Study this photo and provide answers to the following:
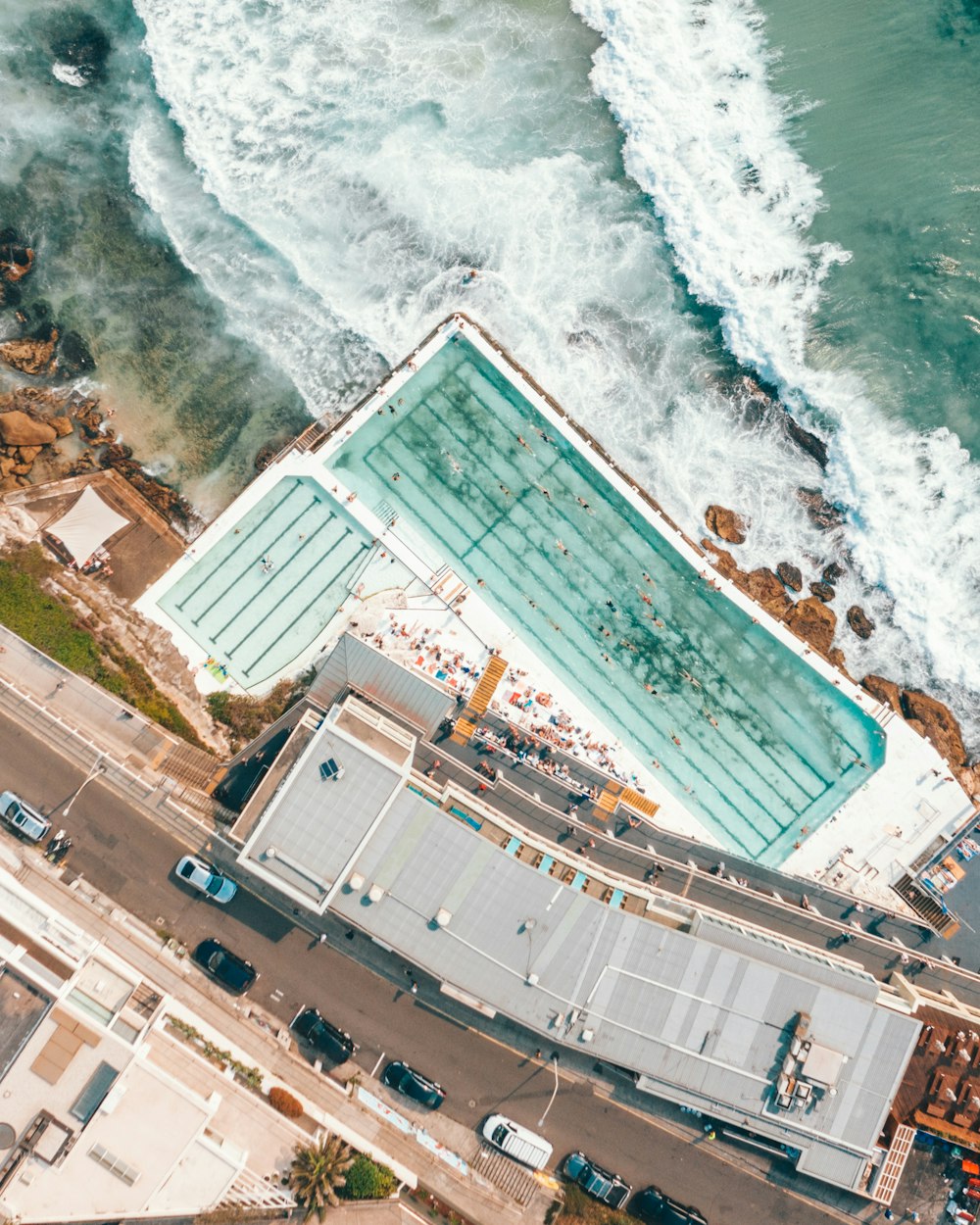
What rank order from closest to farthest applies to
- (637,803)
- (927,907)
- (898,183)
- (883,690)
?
(927,907) → (637,803) → (883,690) → (898,183)

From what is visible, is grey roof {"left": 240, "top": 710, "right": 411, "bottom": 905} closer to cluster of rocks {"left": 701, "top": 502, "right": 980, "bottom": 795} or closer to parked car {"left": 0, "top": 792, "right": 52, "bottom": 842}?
parked car {"left": 0, "top": 792, "right": 52, "bottom": 842}

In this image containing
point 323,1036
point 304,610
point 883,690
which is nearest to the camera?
point 323,1036

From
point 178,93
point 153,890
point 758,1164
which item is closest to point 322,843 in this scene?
point 153,890

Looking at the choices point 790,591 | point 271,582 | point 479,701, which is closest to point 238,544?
point 271,582

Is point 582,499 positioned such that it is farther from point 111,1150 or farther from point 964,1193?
point 964,1193

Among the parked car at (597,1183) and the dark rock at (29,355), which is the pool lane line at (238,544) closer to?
the dark rock at (29,355)

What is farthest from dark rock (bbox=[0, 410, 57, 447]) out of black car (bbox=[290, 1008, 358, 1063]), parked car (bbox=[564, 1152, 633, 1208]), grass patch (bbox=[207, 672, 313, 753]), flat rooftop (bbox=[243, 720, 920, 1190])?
parked car (bbox=[564, 1152, 633, 1208])

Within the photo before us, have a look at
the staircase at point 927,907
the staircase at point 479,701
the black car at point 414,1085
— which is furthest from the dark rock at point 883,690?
the black car at point 414,1085

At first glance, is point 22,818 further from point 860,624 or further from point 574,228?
point 860,624
